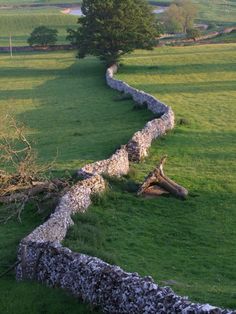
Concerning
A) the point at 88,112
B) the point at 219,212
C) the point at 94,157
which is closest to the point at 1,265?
the point at 219,212

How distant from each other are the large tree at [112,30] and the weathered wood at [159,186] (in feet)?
122

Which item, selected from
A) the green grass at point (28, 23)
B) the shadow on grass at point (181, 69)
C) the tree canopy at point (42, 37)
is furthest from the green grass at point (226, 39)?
the green grass at point (28, 23)

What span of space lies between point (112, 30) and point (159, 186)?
124ft

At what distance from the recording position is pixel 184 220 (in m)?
21.6

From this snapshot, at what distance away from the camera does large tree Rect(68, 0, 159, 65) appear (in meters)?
60.1

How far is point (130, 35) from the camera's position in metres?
60.6

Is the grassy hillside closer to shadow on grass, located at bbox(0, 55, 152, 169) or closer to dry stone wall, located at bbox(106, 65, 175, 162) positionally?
shadow on grass, located at bbox(0, 55, 152, 169)

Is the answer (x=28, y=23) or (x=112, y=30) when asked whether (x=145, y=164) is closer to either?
(x=112, y=30)

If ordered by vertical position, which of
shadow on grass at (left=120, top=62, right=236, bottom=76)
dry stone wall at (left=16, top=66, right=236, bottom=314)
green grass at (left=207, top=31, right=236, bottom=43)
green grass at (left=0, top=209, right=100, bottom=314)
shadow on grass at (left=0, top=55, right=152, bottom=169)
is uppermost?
dry stone wall at (left=16, top=66, right=236, bottom=314)

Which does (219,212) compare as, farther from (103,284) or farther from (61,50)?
(61,50)

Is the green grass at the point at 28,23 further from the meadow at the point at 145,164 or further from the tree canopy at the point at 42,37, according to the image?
the meadow at the point at 145,164

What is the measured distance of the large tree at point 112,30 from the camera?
60.1 m

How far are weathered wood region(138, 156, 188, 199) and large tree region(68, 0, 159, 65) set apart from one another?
122ft

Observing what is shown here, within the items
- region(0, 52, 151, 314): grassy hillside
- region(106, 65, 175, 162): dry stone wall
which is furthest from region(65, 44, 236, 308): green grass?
region(0, 52, 151, 314): grassy hillside
